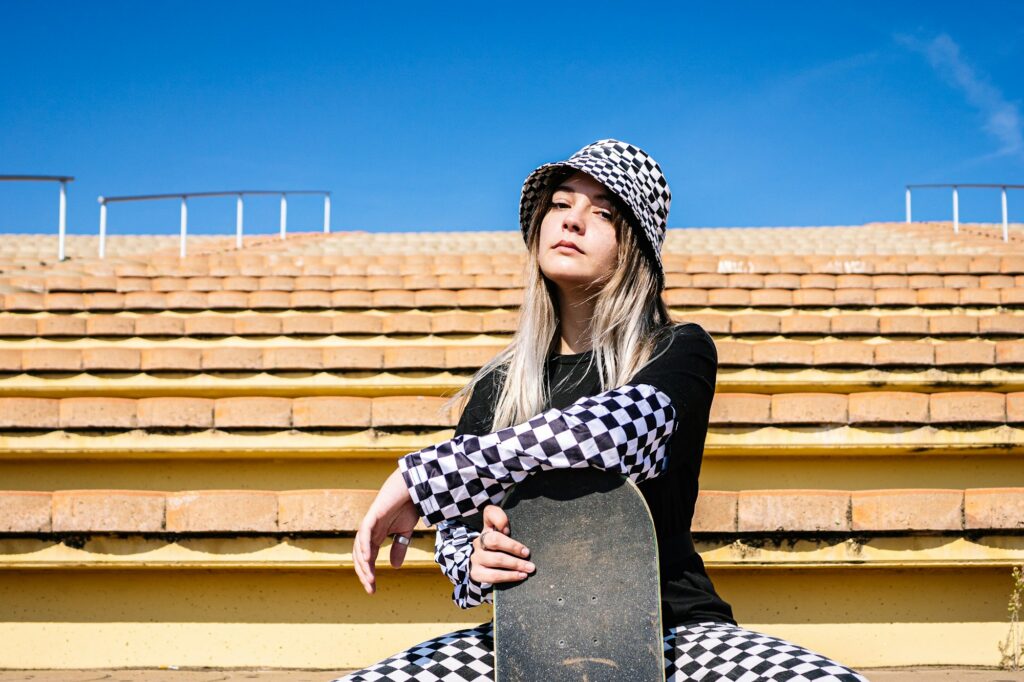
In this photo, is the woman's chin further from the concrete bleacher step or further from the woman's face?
the concrete bleacher step

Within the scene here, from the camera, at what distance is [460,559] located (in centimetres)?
131

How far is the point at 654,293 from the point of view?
1480 millimetres

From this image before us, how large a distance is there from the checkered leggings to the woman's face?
60 cm

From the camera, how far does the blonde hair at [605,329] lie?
1399 mm

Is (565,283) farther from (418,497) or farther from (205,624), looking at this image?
(205,624)

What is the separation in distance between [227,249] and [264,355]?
204 inches

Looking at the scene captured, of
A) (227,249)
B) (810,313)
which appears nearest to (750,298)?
(810,313)

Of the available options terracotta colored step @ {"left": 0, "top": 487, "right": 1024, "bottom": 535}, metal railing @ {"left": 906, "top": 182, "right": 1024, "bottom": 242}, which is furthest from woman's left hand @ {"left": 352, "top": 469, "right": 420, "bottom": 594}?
metal railing @ {"left": 906, "top": 182, "right": 1024, "bottom": 242}

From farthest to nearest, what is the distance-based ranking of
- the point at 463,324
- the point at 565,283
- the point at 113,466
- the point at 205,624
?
the point at 463,324 → the point at 113,466 → the point at 205,624 → the point at 565,283

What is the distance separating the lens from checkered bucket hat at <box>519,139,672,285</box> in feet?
4.57

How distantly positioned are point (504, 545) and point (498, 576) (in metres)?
0.04

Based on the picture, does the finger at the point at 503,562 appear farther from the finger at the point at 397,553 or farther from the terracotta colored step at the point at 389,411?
the terracotta colored step at the point at 389,411

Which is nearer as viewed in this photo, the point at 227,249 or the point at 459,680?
the point at 459,680

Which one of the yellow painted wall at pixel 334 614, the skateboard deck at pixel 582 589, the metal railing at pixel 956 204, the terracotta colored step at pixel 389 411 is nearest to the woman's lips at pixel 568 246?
the skateboard deck at pixel 582 589
